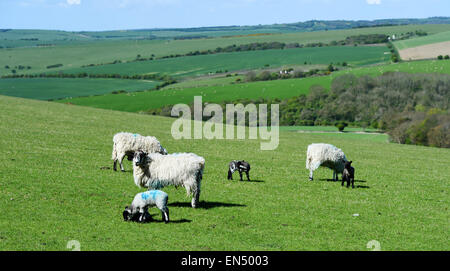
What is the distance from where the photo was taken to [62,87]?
108000 mm

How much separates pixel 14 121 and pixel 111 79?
298 feet

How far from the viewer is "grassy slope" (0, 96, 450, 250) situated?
13.4 meters

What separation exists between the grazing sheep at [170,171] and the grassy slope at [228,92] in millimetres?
67295

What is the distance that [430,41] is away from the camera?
15288 cm

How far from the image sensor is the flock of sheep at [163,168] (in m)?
14.6

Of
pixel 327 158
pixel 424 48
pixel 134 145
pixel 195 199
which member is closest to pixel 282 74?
pixel 424 48

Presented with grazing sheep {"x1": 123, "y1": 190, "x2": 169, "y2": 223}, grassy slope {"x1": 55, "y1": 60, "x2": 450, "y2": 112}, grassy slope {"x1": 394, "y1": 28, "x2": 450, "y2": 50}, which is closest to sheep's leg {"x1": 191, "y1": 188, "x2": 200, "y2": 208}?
grazing sheep {"x1": 123, "y1": 190, "x2": 169, "y2": 223}

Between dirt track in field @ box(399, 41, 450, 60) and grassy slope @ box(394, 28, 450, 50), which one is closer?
dirt track in field @ box(399, 41, 450, 60)

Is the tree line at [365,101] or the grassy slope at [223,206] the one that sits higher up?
the tree line at [365,101]

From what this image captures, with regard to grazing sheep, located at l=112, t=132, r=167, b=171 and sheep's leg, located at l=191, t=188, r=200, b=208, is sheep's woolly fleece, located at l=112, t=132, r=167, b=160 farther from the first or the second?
sheep's leg, located at l=191, t=188, r=200, b=208

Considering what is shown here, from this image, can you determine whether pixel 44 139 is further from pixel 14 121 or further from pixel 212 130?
pixel 212 130

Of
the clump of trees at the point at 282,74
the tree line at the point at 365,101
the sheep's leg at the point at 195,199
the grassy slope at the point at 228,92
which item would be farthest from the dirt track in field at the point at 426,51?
the sheep's leg at the point at 195,199

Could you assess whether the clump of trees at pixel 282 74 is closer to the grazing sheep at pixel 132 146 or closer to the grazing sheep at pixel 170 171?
the grazing sheep at pixel 132 146

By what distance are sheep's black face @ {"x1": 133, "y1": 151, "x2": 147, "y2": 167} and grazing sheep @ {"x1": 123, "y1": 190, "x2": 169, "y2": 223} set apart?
7.61 ft
